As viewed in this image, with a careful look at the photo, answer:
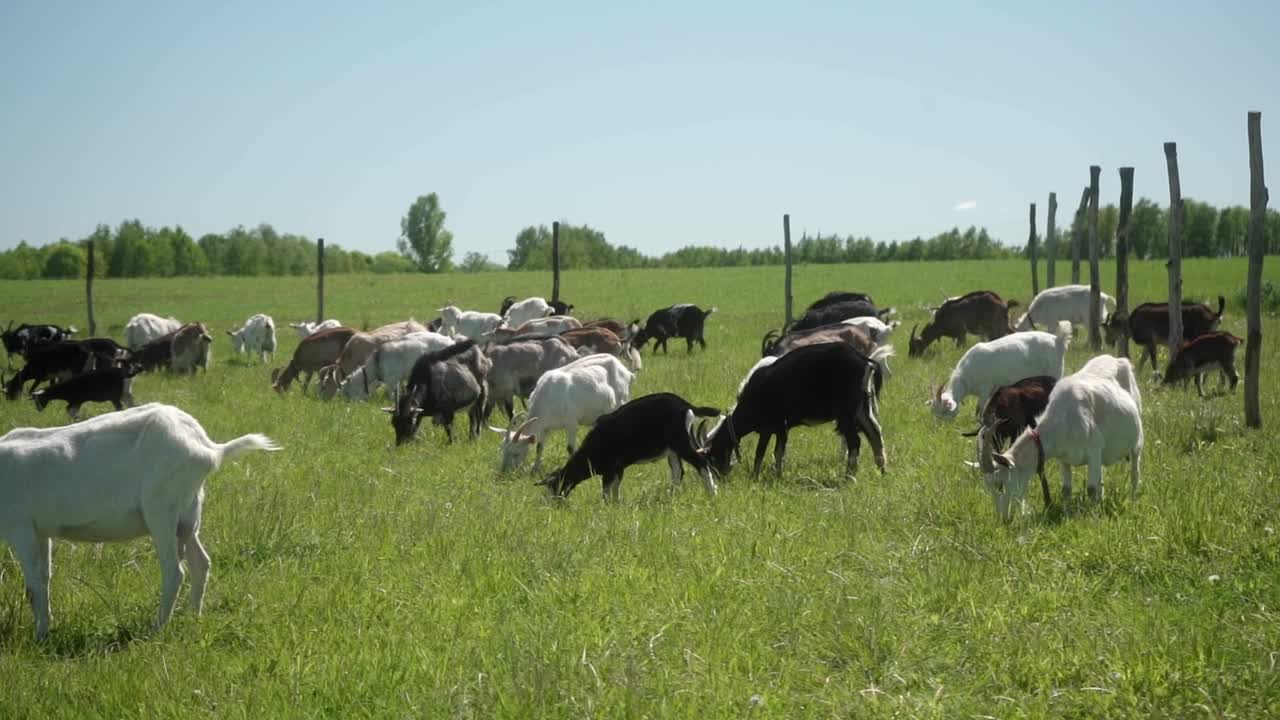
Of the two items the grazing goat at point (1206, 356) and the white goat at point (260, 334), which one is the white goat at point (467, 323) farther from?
the grazing goat at point (1206, 356)

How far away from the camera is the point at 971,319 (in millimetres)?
21375

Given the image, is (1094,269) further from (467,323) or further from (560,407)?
(467,323)

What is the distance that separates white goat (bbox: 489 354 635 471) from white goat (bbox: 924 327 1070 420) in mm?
4383

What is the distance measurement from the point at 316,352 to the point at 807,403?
12563 mm

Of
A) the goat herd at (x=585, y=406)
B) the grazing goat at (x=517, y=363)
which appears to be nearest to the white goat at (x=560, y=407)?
the goat herd at (x=585, y=406)

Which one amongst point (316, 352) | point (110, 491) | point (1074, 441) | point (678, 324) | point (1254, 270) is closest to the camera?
point (110, 491)

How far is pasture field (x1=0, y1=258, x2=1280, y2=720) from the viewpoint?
495 centimetres

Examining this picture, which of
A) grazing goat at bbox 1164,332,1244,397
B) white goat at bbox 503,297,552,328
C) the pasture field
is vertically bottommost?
the pasture field

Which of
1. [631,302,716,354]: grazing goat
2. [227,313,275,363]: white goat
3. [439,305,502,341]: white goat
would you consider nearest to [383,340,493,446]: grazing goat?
[631,302,716,354]: grazing goat

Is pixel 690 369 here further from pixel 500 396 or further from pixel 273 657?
pixel 273 657

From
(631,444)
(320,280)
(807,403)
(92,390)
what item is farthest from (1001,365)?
(320,280)

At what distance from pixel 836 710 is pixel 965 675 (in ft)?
2.49

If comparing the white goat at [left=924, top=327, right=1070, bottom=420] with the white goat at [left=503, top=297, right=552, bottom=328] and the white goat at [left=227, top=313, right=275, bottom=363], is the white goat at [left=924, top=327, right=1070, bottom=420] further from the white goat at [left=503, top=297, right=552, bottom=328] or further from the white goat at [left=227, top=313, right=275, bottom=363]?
the white goat at [left=227, top=313, right=275, bottom=363]

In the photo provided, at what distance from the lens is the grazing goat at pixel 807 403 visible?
10344 millimetres
